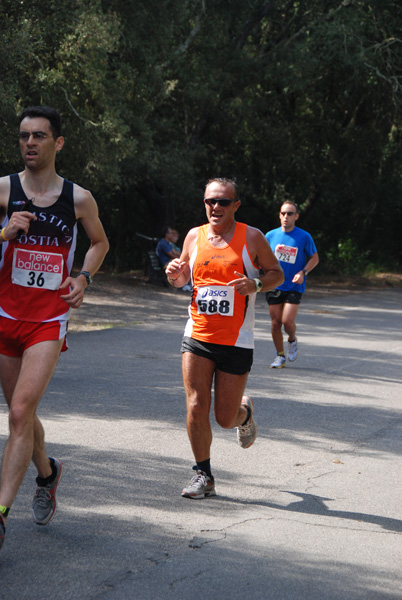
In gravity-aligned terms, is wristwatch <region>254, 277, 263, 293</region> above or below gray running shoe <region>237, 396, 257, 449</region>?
above

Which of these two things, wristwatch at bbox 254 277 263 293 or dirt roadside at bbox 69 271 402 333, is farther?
dirt roadside at bbox 69 271 402 333

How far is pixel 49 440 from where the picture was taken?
6.61 m

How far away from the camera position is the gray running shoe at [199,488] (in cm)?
530

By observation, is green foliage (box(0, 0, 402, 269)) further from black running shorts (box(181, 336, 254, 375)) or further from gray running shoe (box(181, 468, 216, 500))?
gray running shoe (box(181, 468, 216, 500))

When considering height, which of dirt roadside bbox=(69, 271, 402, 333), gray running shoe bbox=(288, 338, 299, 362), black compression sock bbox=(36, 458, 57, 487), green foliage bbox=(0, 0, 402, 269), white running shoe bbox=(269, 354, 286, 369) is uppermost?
green foliage bbox=(0, 0, 402, 269)

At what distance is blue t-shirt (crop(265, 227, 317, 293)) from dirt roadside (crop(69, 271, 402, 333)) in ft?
14.0

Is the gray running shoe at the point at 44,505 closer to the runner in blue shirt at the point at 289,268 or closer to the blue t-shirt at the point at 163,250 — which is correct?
the runner in blue shirt at the point at 289,268

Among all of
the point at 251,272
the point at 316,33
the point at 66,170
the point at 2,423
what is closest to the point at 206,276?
the point at 251,272

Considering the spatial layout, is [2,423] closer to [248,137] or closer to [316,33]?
[316,33]

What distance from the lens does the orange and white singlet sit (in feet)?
17.9

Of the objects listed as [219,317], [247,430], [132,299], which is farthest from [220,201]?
[132,299]

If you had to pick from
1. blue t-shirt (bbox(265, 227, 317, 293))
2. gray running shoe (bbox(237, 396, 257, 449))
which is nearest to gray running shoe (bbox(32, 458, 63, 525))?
gray running shoe (bbox(237, 396, 257, 449))

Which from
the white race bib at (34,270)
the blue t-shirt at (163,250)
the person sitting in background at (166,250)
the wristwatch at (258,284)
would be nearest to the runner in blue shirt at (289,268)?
the wristwatch at (258,284)

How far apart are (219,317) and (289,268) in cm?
555
